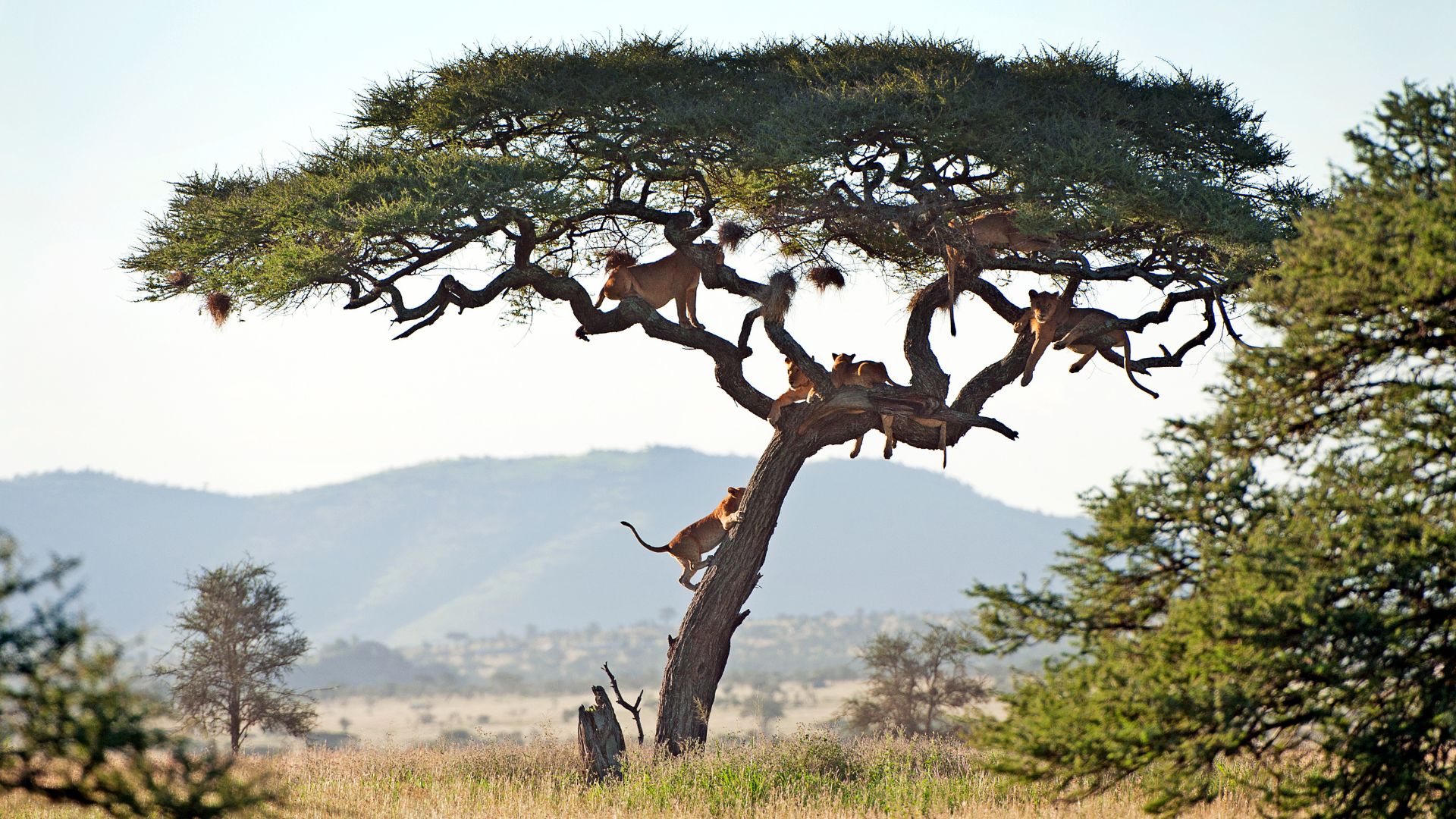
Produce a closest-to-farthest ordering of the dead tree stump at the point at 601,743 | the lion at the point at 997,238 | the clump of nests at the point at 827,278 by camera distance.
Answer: the dead tree stump at the point at 601,743
the lion at the point at 997,238
the clump of nests at the point at 827,278

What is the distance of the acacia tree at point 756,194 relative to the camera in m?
13.0

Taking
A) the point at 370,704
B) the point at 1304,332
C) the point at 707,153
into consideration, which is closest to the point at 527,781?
the point at 707,153

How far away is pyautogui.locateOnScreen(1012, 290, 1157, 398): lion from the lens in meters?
14.3

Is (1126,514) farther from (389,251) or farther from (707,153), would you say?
(389,251)

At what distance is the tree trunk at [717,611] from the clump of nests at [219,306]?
577cm

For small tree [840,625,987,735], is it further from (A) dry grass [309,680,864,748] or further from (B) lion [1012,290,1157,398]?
(A) dry grass [309,680,864,748]

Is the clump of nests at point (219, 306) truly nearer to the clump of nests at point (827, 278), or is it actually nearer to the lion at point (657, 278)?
the lion at point (657, 278)

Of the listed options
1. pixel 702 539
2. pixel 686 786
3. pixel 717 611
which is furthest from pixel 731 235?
pixel 686 786

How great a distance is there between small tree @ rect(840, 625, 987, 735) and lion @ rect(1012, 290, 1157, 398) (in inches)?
280

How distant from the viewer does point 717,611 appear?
14.3 m

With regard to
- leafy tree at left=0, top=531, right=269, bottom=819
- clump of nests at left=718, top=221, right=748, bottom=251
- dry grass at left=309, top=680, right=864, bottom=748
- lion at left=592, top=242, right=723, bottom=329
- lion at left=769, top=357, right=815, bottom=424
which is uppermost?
clump of nests at left=718, top=221, right=748, bottom=251

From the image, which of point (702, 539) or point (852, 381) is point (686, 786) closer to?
point (702, 539)

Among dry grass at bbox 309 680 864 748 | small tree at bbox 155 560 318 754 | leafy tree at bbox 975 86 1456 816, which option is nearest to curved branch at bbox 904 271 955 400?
leafy tree at bbox 975 86 1456 816

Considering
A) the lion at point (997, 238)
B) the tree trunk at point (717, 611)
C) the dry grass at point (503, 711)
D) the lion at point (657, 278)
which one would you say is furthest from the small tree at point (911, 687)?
the dry grass at point (503, 711)
